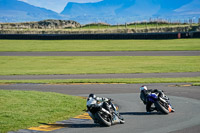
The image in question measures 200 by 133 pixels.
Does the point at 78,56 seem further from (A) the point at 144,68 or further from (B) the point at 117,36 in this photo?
(B) the point at 117,36

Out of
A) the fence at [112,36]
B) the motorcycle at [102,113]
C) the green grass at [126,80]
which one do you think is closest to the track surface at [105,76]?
the green grass at [126,80]

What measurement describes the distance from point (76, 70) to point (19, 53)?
24.3m

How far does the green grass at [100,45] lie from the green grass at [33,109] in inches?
1703

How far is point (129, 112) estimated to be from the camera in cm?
2016

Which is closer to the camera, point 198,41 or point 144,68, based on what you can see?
point 144,68

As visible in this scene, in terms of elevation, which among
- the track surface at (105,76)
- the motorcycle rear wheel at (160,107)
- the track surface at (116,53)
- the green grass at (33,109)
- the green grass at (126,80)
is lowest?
the track surface at (105,76)

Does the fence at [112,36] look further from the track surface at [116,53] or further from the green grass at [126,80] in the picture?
the green grass at [126,80]

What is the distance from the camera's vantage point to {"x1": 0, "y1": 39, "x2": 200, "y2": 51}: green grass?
68213mm

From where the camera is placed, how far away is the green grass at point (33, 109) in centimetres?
1750

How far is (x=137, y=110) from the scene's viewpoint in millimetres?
20672

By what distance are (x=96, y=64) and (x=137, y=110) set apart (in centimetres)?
2970

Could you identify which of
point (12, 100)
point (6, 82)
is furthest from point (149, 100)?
point (6, 82)

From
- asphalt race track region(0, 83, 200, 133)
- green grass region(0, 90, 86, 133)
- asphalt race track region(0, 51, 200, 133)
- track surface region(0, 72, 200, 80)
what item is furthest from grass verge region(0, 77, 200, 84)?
green grass region(0, 90, 86, 133)

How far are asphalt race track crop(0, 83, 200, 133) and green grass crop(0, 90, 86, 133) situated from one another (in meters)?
1.03
